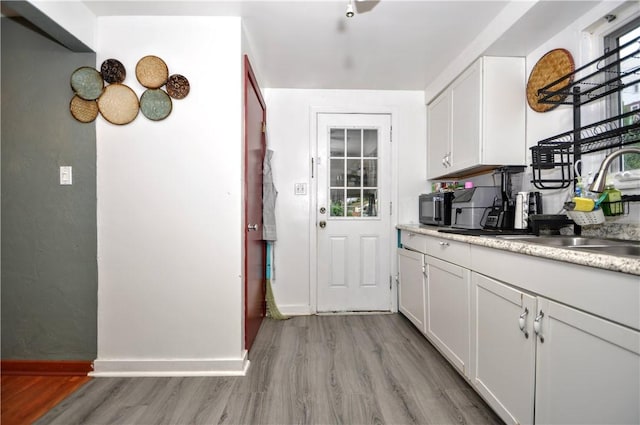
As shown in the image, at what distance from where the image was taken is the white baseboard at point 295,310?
9.48 ft

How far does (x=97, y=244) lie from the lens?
1.85 metres

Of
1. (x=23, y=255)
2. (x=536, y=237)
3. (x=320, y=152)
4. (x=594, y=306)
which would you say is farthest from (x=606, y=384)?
(x=23, y=255)

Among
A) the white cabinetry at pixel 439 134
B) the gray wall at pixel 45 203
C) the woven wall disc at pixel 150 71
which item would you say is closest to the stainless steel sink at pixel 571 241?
the white cabinetry at pixel 439 134

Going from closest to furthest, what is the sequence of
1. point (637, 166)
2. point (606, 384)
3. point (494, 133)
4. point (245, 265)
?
point (606, 384)
point (637, 166)
point (245, 265)
point (494, 133)

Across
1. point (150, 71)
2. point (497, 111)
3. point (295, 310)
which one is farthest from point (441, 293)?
point (150, 71)

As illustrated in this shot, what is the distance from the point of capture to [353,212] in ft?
9.77

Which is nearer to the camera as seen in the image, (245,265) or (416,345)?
(245,265)

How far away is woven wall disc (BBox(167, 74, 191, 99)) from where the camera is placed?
6.00 ft

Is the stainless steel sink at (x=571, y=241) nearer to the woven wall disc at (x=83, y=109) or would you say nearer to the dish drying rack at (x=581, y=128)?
the dish drying rack at (x=581, y=128)

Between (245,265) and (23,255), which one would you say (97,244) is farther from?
(245,265)

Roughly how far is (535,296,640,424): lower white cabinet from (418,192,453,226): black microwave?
137cm

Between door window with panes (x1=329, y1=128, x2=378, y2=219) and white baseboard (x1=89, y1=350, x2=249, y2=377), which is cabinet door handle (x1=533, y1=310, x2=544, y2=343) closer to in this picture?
white baseboard (x1=89, y1=350, x2=249, y2=377)

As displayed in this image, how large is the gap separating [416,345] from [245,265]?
4.75ft

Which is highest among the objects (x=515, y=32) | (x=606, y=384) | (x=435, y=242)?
(x=515, y=32)
